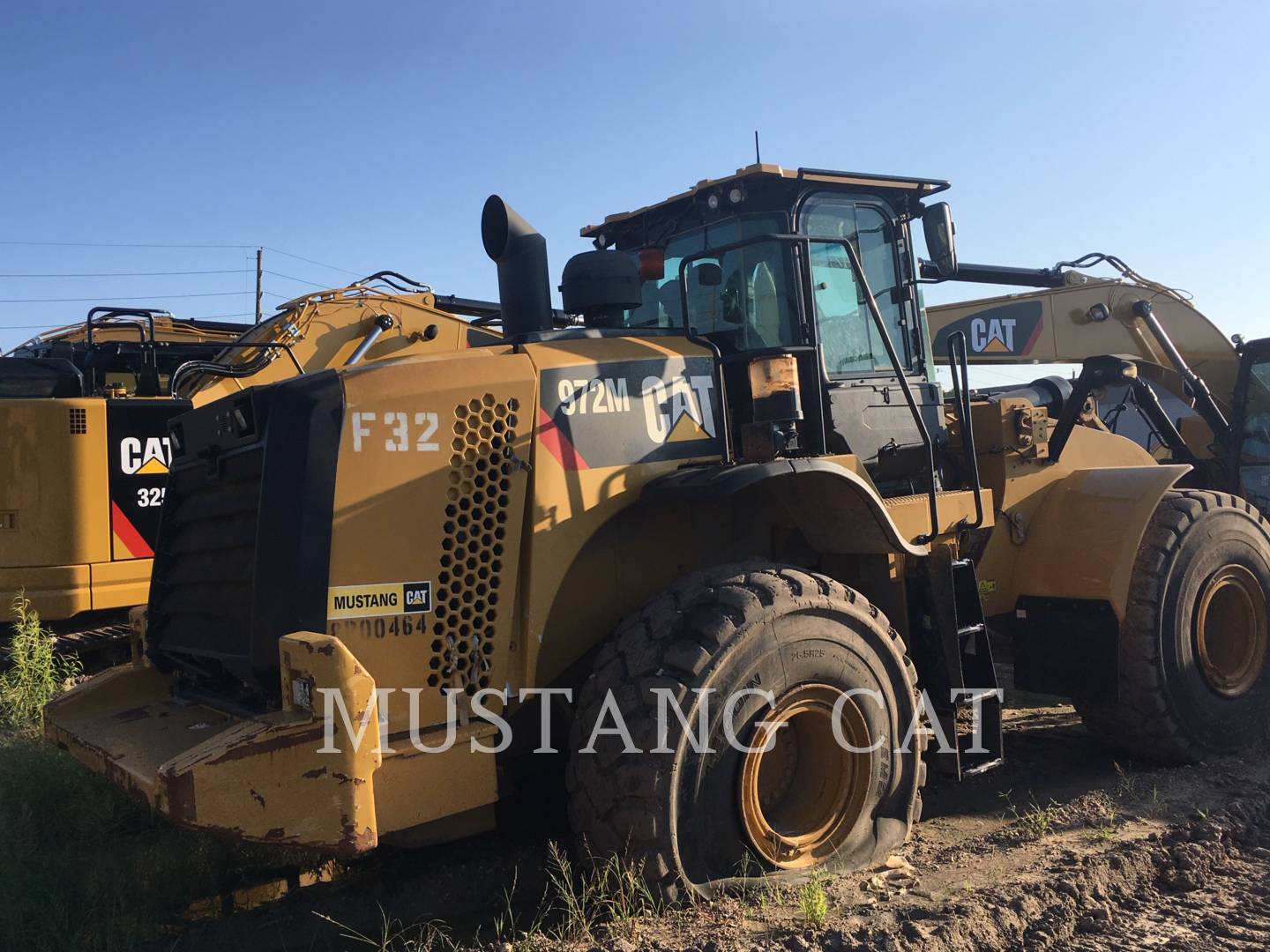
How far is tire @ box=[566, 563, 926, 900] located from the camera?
11.8 ft

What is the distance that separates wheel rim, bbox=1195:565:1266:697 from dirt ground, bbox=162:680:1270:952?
0.81 metres

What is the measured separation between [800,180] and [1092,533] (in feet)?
8.24

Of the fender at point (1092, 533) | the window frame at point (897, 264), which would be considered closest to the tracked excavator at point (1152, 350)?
the fender at point (1092, 533)

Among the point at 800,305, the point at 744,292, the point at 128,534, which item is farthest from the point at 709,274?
the point at 128,534

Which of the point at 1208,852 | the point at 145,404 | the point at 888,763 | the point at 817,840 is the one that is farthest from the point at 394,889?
the point at 145,404

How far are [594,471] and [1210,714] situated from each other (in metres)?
3.90

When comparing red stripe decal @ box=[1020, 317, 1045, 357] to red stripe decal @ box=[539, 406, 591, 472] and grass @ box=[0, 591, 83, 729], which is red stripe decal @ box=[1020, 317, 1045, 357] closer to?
red stripe decal @ box=[539, 406, 591, 472]

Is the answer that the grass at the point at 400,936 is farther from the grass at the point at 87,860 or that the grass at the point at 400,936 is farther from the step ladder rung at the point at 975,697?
the step ladder rung at the point at 975,697

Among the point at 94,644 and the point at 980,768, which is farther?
the point at 94,644

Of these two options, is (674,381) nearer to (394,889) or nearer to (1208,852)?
(394,889)

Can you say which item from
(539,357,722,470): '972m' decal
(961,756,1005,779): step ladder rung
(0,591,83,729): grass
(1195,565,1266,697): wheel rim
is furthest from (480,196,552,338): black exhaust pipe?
(1195,565,1266,697): wheel rim

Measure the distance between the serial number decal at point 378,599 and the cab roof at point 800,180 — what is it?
2.58 meters

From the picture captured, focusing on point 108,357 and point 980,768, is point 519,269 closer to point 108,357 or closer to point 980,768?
point 980,768

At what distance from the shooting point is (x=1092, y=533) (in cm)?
572
